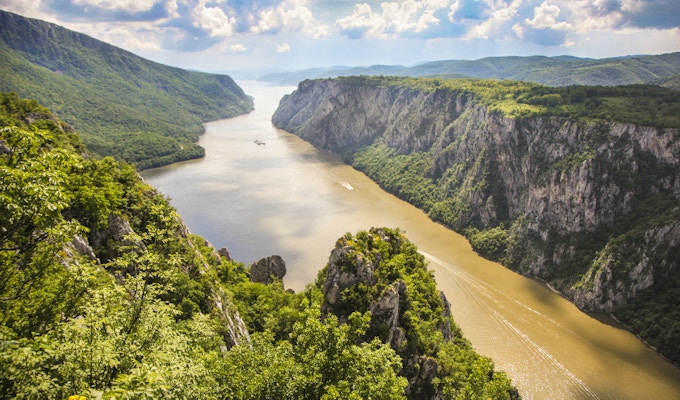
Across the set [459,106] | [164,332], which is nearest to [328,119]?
[459,106]

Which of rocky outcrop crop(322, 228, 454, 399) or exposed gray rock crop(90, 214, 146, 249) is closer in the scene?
exposed gray rock crop(90, 214, 146, 249)

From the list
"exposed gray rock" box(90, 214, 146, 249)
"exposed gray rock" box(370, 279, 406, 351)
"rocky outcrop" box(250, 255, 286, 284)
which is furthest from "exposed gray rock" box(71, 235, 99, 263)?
"rocky outcrop" box(250, 255, 286, 284)

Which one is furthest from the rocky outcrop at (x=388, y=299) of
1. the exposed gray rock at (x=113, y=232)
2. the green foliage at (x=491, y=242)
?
the green foliage at (x=491, y=242)

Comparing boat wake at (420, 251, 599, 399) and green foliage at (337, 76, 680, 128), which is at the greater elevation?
green foliage at (337, 76, 680, 128)

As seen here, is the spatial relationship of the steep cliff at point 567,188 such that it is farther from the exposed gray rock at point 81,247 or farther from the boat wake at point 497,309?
the exposed gray rock at point 81,247

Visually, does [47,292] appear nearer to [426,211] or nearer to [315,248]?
[315,248]

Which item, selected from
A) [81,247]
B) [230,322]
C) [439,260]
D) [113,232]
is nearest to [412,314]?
[230,322]

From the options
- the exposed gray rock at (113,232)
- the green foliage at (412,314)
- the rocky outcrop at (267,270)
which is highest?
the exposed gray rock at (113,232)

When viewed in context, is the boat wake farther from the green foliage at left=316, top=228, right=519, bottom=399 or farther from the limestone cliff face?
the green foliage at left=316, top=228, right=519, bottom=399
